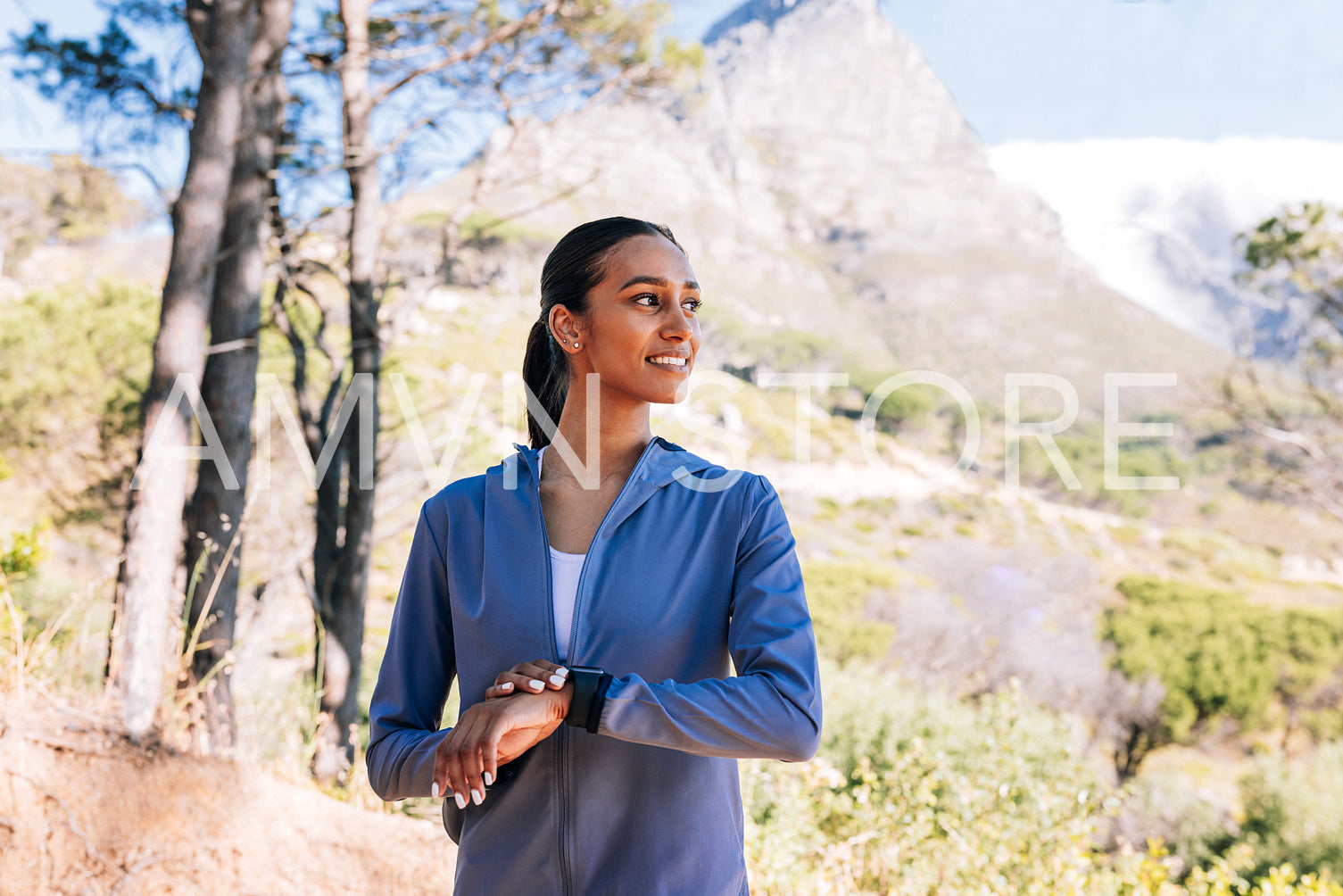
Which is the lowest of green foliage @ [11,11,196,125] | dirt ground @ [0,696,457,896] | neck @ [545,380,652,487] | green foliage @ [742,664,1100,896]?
green foliage @ [742,664,1100,896]

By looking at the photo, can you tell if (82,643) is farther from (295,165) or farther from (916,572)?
(916,572)

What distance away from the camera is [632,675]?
2.76ft

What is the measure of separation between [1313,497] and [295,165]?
1004 centimetres

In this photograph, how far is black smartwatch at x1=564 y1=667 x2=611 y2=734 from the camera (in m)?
0.82

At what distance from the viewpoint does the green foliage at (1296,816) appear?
844cm

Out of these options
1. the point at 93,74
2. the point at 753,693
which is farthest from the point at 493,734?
the point at 93,74

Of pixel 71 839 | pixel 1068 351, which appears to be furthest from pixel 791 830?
pixel 1068 351

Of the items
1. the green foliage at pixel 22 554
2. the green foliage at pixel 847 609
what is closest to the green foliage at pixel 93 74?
the green foliage at pixel 22 554

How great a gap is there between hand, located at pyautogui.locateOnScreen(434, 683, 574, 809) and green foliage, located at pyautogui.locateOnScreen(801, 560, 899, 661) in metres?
14.2

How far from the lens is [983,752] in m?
4.53

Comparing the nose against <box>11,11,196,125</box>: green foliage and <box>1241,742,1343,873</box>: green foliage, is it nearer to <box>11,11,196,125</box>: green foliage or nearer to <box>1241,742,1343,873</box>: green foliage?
<box>11,11,196,125</box>: green foliage

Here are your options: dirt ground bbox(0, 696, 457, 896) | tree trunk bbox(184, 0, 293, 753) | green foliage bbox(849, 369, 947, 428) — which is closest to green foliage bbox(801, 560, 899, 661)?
tree trunk bbox(184, 0, 293, 753)

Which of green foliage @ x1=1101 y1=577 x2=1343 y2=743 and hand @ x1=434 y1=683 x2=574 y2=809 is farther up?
hand @ x1=434 y1=683 x2=574 y2=809

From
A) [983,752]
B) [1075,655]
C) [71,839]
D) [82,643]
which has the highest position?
[82,643]
